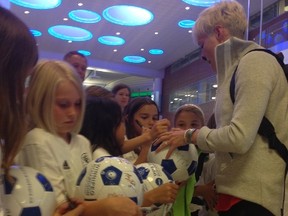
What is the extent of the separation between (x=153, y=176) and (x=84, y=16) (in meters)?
9.86

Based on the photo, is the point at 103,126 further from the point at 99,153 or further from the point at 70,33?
the point at 70,33

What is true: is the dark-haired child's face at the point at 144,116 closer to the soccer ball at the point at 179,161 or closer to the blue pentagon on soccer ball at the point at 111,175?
the soccer ball at the point at 179,161

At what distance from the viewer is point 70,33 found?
41.6 feet

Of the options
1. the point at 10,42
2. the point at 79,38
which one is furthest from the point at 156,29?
the point at 10,42

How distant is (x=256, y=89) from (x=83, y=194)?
0.91 meters

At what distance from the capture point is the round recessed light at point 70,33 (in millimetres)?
12430

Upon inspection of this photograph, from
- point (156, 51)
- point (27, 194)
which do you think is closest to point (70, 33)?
point (156, 51)

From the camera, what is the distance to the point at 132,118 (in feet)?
9.37

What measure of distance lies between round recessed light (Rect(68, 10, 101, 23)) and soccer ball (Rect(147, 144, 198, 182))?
924 centimetres

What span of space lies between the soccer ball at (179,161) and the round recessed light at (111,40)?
11223 mm

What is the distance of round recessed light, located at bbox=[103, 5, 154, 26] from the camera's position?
10281mm

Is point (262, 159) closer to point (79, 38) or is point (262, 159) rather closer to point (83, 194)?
point (83, 194)

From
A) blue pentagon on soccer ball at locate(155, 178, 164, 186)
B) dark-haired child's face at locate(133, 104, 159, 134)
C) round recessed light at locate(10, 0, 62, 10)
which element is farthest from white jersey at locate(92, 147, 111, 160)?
round recessed light at locate(10, 0, 62, 10)

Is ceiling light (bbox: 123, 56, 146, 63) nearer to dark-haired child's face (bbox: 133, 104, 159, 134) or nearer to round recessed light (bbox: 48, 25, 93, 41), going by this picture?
round recessed light (bbox: 48, 25, 93, 41)
